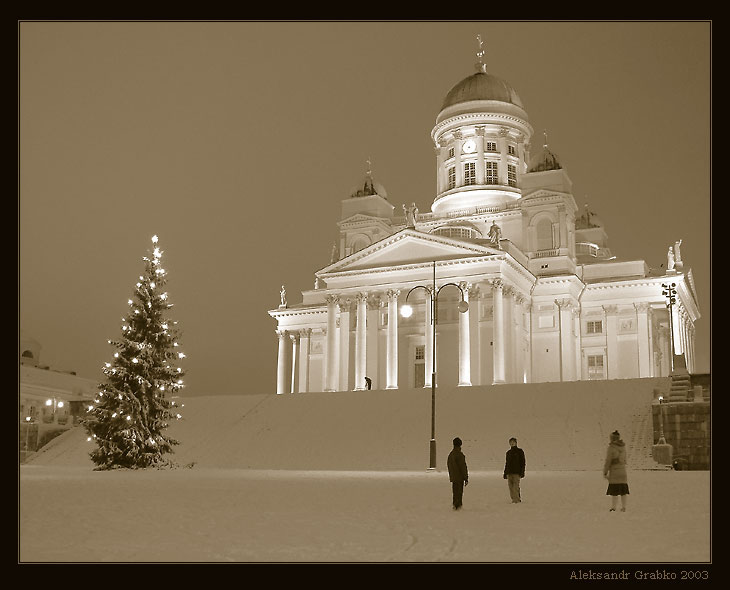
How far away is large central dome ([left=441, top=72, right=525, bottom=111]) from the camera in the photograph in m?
68.5

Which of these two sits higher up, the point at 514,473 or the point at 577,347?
the point at 577,347

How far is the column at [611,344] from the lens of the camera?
5866 cm

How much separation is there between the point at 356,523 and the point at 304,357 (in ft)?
180

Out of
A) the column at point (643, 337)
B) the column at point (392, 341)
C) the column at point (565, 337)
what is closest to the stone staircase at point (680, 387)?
the column at point (392, 341)

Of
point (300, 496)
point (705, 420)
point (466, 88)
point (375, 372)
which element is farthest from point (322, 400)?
point (466, 88)

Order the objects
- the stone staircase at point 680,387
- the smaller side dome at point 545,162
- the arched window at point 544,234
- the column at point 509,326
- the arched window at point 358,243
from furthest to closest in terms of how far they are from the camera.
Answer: the arched window at point 358,243
the smaller side dome at point 545,162
the arched window at point 544,234
the column at point 509,326
the stone staircase at point 680,387

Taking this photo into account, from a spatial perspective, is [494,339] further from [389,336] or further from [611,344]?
[611,344]

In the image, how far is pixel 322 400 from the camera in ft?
150

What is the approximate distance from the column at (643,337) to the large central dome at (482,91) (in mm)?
20425

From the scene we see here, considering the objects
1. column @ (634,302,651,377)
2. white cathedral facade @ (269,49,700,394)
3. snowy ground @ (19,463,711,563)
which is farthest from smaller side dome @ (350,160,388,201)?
snowy ground @ (19,463,711,563)

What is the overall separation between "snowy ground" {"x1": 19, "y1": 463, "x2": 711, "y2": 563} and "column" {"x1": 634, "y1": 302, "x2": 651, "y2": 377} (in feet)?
116

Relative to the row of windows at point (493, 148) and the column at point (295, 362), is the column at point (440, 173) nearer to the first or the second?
the row of windows at point (493, 148)

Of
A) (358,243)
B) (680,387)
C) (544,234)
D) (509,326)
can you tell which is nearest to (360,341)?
(509,326)

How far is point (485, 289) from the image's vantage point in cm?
5541
